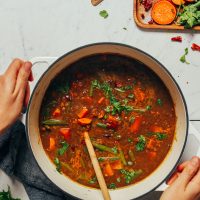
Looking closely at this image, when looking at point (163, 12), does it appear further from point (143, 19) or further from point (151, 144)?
point (151, 144)

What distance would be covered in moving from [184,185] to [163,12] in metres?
0.67

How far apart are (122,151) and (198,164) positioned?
0.93ft

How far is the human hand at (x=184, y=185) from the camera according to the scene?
1.82m

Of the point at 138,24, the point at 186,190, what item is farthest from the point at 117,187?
the point at 138,24

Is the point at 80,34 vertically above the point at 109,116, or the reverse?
the point at 80,34

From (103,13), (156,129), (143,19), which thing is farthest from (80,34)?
(156,129)

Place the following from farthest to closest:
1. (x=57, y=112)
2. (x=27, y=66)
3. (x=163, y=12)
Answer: (x=163, y=12) → (x=57, y=112) → (x=27, y=66)

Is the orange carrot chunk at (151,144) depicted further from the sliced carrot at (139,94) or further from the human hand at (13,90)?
the human hand at (13,90)

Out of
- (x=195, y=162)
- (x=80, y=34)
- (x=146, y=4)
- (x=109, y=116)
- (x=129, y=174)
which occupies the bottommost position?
(x=129, y=174)

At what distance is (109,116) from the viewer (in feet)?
6.19

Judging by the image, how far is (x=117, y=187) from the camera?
1.92 m

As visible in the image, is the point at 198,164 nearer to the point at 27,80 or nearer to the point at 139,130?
the point at 139,130

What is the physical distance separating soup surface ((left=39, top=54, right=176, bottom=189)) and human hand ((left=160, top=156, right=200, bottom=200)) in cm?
11

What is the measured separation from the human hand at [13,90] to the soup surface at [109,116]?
4.2 inches
